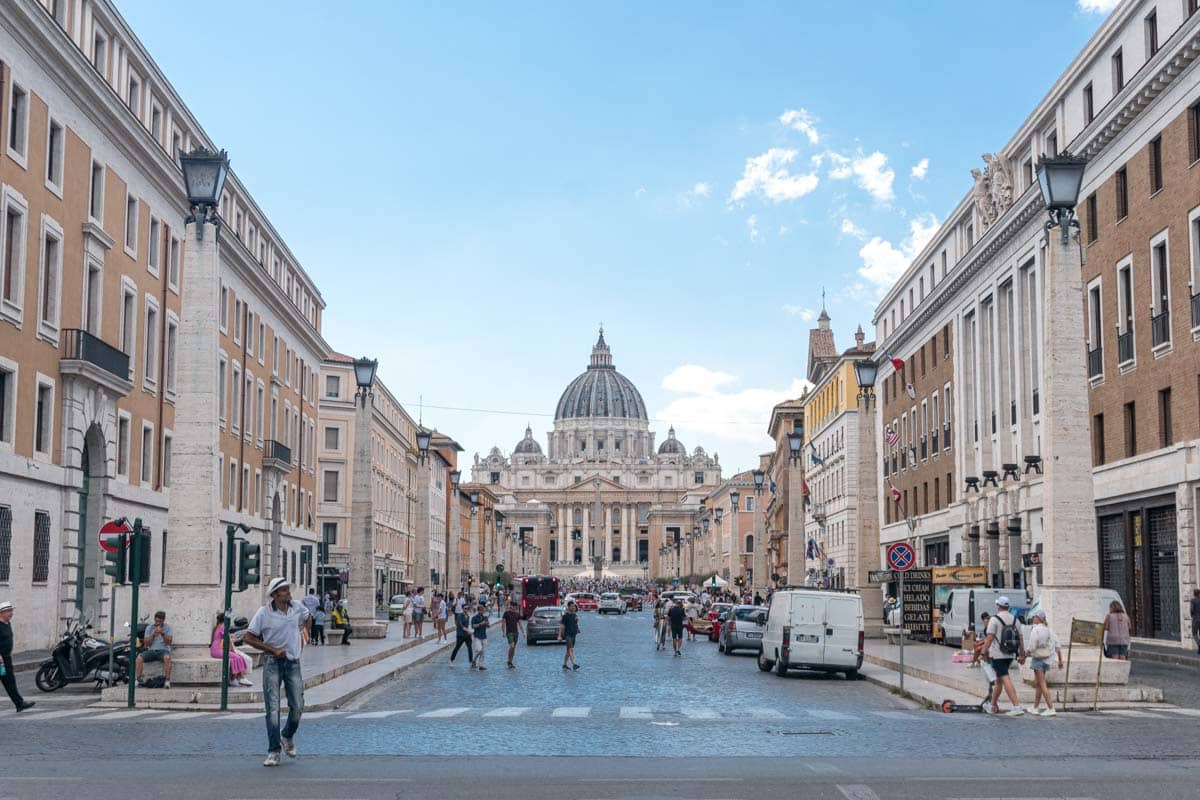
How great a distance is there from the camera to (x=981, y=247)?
163 ft

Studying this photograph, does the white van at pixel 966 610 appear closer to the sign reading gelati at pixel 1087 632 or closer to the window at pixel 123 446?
the sign reading gelati at pixel 1087 632

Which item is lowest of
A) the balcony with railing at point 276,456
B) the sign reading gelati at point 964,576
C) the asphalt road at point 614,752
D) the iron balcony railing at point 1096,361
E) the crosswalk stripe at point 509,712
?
the crosswalk stripe at point 509,712

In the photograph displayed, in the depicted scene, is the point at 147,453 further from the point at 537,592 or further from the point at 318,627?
the point at 537,592

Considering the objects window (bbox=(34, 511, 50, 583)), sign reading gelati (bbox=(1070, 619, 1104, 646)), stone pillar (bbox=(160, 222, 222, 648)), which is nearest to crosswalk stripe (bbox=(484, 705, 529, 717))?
stone pillar (bbox=(160, 222, 222, 648))

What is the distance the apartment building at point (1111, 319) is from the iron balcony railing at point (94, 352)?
22142 millimetres

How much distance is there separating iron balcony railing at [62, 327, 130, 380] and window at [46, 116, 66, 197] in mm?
3339

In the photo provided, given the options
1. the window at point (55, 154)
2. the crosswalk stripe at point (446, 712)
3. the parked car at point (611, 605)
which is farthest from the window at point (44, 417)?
the parked car at point (611, 605)

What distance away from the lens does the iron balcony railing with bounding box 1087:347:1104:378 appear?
1556 inches

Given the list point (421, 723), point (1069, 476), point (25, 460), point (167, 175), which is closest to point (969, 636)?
point (1069, 476)

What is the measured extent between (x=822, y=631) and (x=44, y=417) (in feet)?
59.1

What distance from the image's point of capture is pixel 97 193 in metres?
36.1

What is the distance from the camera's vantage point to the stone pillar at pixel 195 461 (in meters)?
21.0

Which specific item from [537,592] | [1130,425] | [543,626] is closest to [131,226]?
[543,626]

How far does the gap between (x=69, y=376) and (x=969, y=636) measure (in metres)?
22.3
